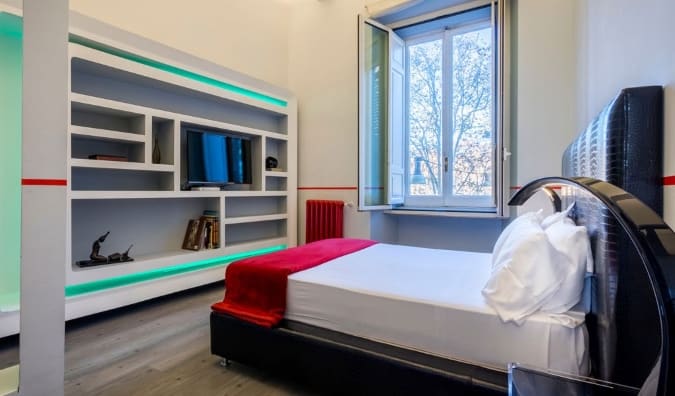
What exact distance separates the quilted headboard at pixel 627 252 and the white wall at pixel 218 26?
3.45 metres

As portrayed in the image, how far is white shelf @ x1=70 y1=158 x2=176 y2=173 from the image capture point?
8.05ft

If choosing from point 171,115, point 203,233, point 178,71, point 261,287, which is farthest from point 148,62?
point 261,287

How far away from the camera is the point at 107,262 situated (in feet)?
8.89

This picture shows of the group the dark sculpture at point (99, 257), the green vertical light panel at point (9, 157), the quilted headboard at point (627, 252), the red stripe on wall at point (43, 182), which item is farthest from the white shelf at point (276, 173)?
the quilted headboard at point (627, 252)

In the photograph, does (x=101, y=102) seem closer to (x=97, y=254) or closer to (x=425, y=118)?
(x=97, y=254)

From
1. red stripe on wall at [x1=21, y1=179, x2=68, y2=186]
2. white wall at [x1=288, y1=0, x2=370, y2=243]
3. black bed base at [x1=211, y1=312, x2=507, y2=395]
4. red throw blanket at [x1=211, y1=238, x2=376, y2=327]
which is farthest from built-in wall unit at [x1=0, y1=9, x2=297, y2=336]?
black bed base at [x1=211, y1=312, x2=507, y2=395]

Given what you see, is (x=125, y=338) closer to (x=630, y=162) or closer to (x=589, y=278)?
(x=589, y=278)

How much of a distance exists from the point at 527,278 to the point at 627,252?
1.08ft

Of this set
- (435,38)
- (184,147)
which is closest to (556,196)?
(435,38)

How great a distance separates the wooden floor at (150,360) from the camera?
1.71 meters

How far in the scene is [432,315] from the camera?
4.59ft

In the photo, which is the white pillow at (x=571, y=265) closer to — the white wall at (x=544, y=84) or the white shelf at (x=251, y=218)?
the white wall at (x=544, y=84)

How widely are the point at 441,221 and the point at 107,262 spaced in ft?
10.8

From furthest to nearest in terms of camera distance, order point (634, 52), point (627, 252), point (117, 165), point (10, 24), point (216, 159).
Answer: point (216, 159)
point (117, 165)
point (10, 24)
point (634, 52)
point (627, 252)
